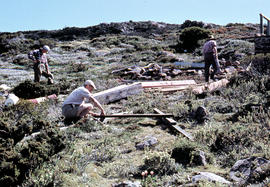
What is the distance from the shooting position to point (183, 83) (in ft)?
40.9

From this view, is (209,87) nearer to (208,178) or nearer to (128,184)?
(208,178)

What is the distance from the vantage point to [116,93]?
10219mm

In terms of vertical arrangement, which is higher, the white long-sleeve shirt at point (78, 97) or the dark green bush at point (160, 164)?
the white long-sleeve shirt at point (78, 97)

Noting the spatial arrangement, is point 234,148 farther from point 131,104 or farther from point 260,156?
point 131,104

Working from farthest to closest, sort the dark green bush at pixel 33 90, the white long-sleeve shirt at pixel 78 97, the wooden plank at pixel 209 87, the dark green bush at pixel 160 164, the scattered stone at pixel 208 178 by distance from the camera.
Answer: the dark green bush at pixel 33 90 < the wooden plank at pixel 209 87 < the white long-sleeve shirt at pixel 78 97 < the dark green bush at pixel 160 164 < the scattered stone at pixel 208 178

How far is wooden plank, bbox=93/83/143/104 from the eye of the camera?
32.0ft

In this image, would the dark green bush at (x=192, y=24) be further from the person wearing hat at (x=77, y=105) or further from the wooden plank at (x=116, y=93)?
the person wearing hat at (x=77, y=105)

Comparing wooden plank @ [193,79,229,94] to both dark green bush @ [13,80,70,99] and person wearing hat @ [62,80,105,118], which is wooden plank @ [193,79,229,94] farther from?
dark green bush @ [13,80,70,99]

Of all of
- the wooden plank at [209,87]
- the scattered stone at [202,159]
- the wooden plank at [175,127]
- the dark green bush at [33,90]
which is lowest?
the scattered stone at [202,159]

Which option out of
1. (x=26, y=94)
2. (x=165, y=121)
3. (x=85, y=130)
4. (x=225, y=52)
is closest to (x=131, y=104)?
(x=165, y=121)

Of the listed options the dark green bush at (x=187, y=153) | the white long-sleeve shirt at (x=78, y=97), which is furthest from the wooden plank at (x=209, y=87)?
the dark green bush at (x=187, y=153)

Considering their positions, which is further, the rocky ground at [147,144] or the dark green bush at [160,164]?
the dark green bush at [160,164]

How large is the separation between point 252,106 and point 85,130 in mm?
4395

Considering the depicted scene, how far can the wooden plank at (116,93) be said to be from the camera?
9.75m
